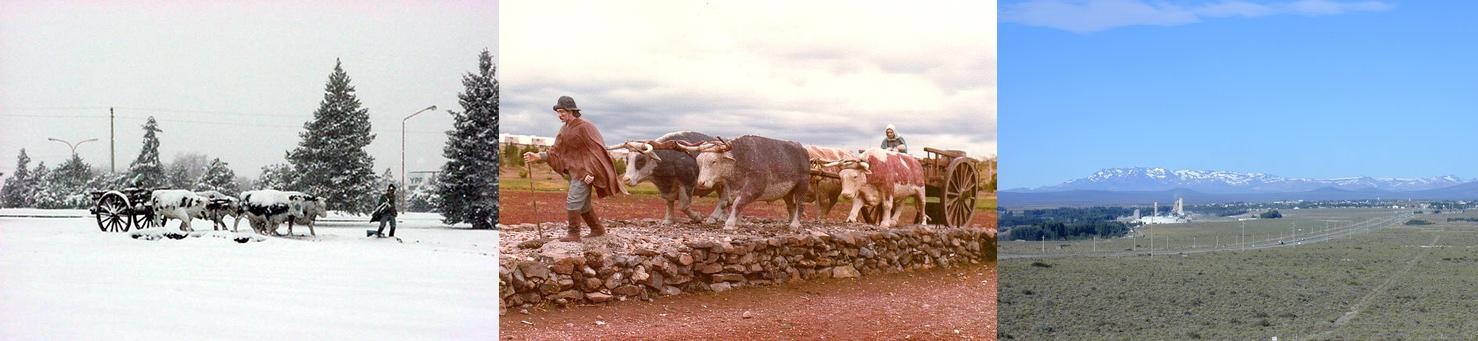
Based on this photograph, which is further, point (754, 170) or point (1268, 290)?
point (1268, 290)

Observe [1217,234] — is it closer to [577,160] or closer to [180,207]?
[577,160]

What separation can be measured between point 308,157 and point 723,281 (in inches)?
373

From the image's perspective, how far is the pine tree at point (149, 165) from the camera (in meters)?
15.1

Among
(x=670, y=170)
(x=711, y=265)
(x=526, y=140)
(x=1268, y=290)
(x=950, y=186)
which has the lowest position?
(x=1268, y=290)

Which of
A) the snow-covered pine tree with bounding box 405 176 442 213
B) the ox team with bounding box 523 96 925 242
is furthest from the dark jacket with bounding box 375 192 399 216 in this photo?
the ox team with bounding box 523 96 925 242

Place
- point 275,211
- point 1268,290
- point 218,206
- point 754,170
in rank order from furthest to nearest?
point 218,206
point 275,211
point 1268,290
point 754,170

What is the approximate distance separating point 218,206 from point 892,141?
29.1 ft

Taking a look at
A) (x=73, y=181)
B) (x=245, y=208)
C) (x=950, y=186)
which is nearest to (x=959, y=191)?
(x=950, y=186)

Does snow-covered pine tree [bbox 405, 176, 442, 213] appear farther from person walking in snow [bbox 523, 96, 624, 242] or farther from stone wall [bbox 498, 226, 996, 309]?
person walking in snow [bbox 523, 96, 624, 242]

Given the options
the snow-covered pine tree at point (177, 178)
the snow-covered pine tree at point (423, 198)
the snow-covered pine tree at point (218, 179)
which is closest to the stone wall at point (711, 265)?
the snow-covered pine tree at point (423, 198)

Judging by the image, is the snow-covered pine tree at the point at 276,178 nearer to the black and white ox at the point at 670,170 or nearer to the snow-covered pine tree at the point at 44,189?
the snow-covered pine tree at the point at 44,189

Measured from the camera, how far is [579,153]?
24.2ft

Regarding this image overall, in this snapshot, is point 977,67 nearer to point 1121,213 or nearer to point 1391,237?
point 1121,213

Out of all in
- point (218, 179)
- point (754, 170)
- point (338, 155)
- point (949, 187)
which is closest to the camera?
point (754, 170)
